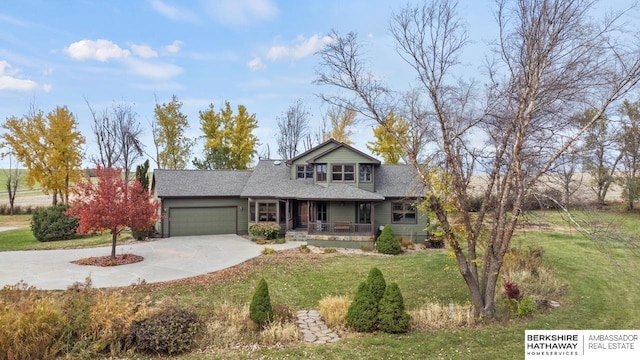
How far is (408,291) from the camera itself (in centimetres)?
1180

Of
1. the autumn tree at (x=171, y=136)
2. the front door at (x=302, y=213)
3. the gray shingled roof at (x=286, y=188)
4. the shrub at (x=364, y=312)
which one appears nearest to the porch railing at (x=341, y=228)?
the gray shingled roof at (x=286, y=188)

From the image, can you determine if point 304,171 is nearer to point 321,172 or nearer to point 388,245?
point 321,172

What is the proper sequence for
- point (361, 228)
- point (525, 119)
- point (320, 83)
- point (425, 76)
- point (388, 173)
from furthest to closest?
point (388, 173) < point (361, 228) < point (320, 83) < point (425, 76) < point (525, 119)

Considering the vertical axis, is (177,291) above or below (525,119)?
below

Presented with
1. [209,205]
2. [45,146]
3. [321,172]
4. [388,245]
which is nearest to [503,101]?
[388,245]

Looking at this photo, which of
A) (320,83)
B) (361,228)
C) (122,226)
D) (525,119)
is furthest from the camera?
(361,228)

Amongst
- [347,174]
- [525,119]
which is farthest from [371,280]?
[347,174]

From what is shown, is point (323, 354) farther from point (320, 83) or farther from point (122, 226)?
point (122, 226)

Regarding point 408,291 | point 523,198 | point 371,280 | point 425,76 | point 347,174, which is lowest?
point 408,291

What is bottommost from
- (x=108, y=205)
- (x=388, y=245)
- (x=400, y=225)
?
(x=388, y=245)

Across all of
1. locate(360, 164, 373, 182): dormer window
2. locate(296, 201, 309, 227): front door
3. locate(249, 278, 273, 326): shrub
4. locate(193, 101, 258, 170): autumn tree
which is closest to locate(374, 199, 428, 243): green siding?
locate(360, 164, 373, 182): dormer window

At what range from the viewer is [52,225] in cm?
2223

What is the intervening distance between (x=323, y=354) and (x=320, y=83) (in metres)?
6.99

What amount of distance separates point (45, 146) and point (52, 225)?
12.4m
